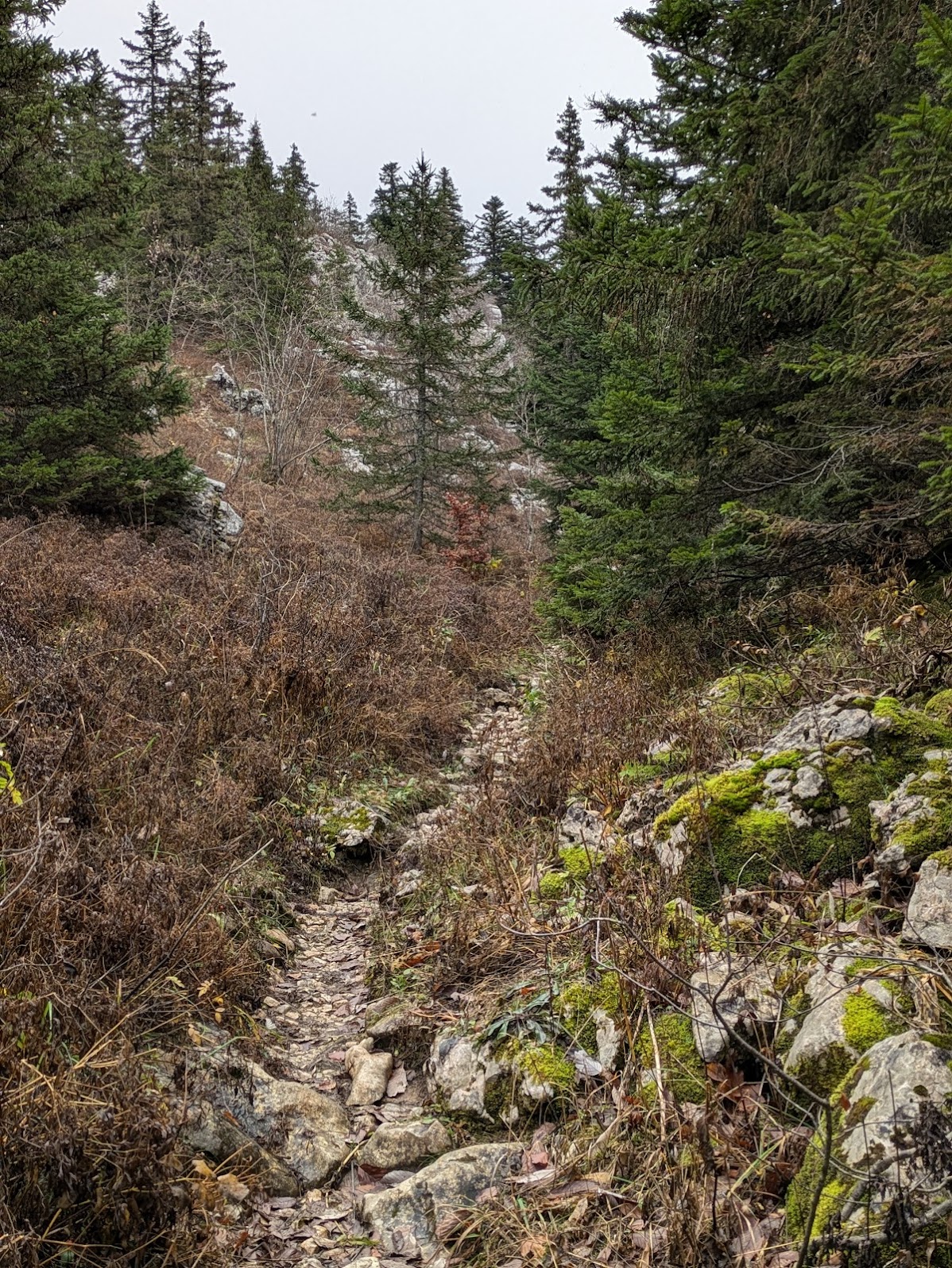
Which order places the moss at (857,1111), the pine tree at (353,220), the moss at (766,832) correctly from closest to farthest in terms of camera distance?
the moss at (857,1111)
the moss at (766,832)
the pine tree at (353,220)

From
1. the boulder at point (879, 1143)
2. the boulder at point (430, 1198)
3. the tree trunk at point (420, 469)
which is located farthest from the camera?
the tree trunk at point (420, 469)

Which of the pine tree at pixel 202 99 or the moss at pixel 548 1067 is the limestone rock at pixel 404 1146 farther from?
the pine tree at pixel 202 99

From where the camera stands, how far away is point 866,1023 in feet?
7.76

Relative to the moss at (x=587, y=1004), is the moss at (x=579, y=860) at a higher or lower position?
higher

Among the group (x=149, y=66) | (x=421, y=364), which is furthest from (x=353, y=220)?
(x=421, y=364)

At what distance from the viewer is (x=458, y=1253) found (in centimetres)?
244

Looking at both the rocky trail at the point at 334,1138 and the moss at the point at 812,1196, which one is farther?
the rocky trail at the point at 334,1138

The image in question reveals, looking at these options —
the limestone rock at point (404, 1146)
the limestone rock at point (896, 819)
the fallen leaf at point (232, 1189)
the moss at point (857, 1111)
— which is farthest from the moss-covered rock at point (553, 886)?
the moss at point (857, 1111)

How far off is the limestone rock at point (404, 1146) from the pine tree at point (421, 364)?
1326cm

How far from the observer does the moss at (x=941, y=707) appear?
12.6ft

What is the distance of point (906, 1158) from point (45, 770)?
15.1ft

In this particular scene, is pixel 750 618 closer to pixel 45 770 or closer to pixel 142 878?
pixel 142 878

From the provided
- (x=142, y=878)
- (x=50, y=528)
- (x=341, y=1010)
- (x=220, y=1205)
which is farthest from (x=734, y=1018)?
(x=50, y=528)

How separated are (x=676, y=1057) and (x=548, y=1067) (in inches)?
22.8
